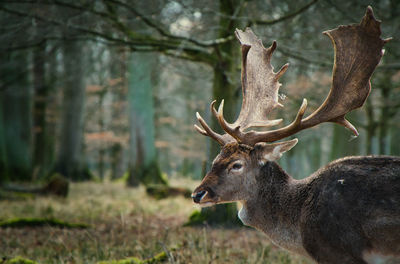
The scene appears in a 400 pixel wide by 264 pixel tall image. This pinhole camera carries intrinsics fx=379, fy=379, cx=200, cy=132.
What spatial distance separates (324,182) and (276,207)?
52 centimetres

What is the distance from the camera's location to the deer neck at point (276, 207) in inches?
129

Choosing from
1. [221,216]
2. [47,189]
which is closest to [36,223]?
[221,216]

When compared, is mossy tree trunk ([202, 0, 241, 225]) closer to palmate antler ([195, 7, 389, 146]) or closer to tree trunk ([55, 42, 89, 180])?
palmate antler ([195, 7, 389, 146])

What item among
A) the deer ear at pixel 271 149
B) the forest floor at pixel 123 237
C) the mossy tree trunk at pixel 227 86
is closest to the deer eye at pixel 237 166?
the deer ear at pixel 271 149

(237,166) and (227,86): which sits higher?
(227,86)

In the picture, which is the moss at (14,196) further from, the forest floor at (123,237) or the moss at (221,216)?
the moss at (221,216)

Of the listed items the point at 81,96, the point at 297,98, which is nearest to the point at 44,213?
the point at 297,98

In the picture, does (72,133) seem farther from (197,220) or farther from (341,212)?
(341,212)

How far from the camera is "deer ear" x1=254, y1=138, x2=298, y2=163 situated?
351cm

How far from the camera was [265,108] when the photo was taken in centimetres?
395

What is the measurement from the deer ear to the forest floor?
1.45 m

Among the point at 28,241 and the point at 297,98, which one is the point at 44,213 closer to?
the point at 28,241

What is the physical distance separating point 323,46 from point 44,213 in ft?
23.2

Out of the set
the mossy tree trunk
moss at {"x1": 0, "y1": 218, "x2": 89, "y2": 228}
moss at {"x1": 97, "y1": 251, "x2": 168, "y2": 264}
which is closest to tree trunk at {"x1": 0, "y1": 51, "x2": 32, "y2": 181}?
moss at {"x1": 0, "y1": 218, "x2": 89, "y2": 228}
